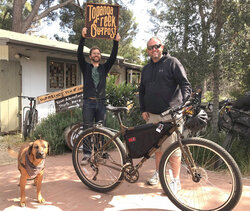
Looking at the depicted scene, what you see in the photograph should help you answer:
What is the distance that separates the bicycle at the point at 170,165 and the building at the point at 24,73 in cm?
426

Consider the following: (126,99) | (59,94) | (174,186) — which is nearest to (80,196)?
(174,186)

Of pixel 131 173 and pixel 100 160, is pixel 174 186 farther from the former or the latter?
pixel 100 160

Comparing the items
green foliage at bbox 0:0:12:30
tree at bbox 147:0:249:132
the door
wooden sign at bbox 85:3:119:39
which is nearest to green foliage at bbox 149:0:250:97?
tree at bbox 147:0:249:132

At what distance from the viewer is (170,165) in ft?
9.82

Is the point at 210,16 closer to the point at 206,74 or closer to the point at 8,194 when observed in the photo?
the point at 206,74

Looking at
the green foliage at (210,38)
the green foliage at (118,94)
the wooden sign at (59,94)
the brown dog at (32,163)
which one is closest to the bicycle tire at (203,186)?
the brown dog at (32,163)

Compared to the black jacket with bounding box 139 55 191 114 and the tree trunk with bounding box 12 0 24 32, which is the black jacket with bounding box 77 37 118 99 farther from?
the tree trunk with bounding box 12 0 24 32

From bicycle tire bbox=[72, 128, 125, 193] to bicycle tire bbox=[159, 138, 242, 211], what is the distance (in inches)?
24.1

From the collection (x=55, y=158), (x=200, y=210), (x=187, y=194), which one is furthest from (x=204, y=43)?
(x=55, y=158)

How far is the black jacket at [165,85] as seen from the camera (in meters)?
3.17

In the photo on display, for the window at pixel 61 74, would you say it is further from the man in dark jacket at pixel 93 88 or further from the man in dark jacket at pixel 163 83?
the man in dark jacket at pixel 163 83

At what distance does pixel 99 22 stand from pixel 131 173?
3.14 m

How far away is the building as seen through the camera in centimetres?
759

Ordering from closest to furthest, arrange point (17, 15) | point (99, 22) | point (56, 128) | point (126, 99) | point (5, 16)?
point (99, 22), point (56, 128), point (126, 99), point (17, 15), point (5, 16)
